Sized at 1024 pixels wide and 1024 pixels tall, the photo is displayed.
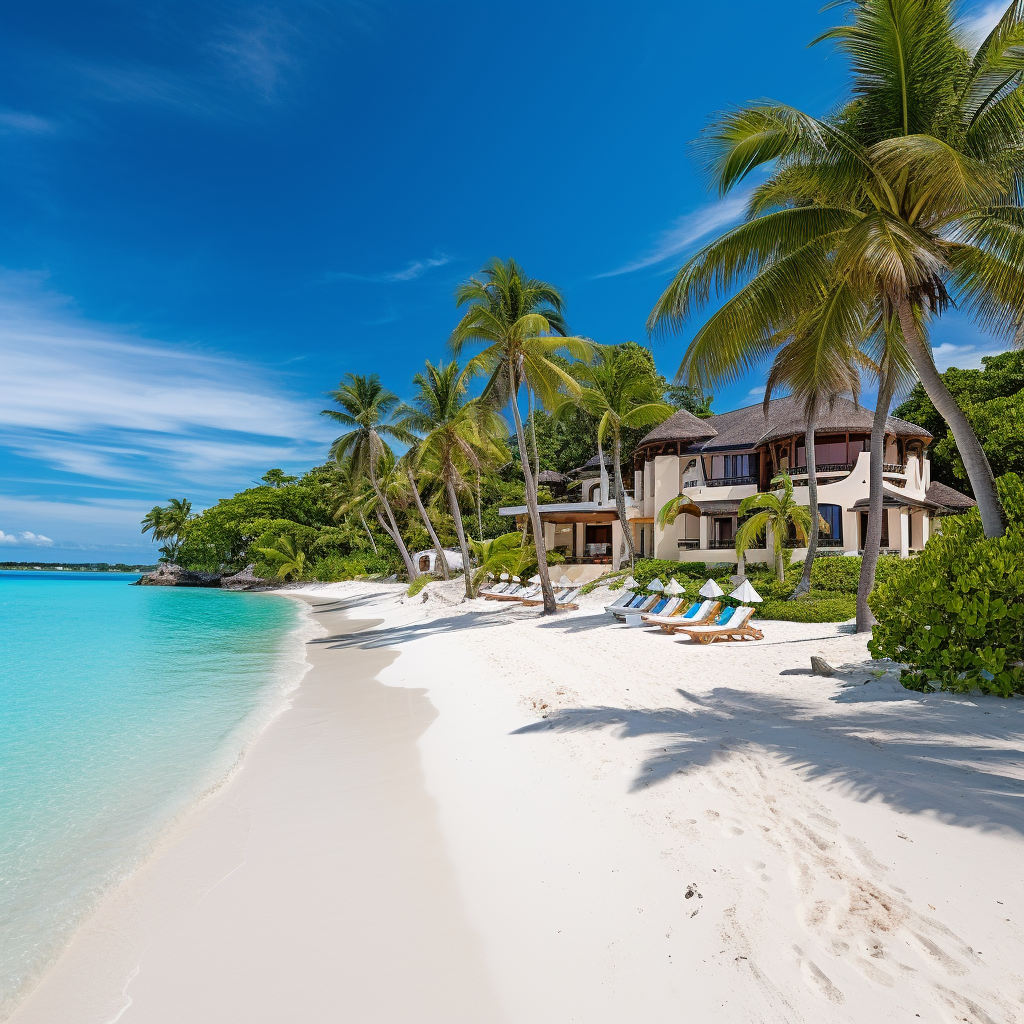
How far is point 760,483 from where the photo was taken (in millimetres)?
23828

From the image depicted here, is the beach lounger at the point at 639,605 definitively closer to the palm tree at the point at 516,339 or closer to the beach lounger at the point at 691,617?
the beach lounger at the point at 691,617

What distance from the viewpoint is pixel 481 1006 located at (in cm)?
266

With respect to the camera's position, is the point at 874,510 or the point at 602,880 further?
the point at 874,510

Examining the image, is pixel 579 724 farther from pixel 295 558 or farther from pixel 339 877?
pixel 295 558

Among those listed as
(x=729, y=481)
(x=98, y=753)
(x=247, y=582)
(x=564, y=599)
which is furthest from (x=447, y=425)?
(x=247, y=582)

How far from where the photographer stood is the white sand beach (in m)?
2.62

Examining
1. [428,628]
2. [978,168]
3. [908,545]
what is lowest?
[428,628]

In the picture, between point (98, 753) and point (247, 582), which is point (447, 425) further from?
point (247, 582)

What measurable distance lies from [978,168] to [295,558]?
5233cm

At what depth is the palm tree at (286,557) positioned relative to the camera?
51.4m

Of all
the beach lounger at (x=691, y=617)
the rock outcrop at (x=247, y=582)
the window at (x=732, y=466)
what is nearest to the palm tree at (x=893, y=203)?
the beach lounger at (x=691, y=617)

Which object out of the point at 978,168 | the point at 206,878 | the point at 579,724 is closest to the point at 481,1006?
the point at 206,878

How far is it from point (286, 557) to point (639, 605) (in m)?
43.2

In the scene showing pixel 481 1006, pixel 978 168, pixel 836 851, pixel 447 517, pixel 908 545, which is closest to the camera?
pixel 481 1006
